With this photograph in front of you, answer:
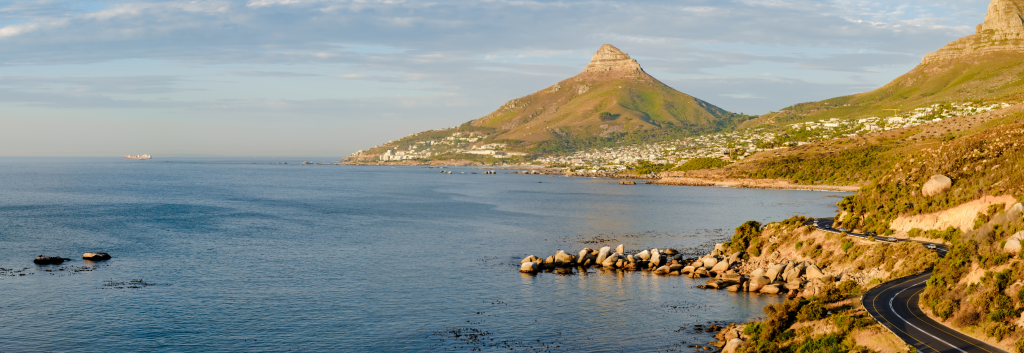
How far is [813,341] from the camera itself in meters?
33.1

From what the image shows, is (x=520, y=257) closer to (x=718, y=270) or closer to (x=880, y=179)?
(x=718, y=270)

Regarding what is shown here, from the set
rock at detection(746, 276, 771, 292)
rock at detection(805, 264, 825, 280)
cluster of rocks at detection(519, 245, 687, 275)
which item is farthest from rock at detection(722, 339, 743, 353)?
cluster of rocks at detection(519, 245, 687, 275)

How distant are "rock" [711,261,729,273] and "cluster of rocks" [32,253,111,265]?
180 ft

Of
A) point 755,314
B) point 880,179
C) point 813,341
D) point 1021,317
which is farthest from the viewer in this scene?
point 880,179

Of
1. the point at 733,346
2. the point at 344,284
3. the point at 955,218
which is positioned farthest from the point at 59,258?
the point at 955,218

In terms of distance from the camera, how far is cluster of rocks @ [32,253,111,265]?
194 feet

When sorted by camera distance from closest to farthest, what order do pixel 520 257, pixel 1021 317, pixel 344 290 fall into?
pixel 1021 317, pixel 344 290, pixel 520 257

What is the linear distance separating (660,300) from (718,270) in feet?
37.9

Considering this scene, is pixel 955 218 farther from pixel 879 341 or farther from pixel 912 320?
pixel 879 341

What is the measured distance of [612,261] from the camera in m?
60.0

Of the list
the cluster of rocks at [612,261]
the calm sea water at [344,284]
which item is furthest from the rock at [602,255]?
the calm sea water at [344,284]

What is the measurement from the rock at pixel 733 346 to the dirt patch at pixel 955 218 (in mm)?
29937

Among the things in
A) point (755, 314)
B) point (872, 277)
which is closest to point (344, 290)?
point (755, 314)

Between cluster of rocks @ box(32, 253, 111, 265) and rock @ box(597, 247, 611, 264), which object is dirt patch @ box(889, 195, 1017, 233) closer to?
rock @ box(597, 247, 611, 264)
